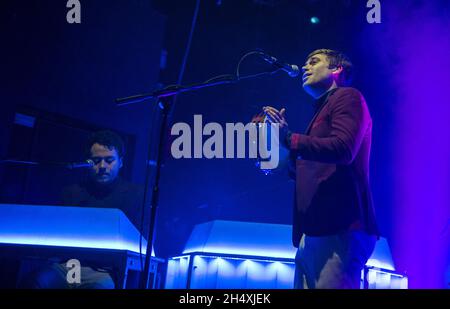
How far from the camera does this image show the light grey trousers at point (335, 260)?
272cm

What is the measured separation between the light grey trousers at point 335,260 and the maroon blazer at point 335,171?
0.06 m

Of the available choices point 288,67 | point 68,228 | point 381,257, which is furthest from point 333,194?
point 68,228

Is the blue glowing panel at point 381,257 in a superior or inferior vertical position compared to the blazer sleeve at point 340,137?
inferior

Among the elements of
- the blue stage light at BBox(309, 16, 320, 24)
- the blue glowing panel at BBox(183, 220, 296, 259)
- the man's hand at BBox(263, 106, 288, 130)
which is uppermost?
the blue stage light at BBox(309, 16, 320, 24)

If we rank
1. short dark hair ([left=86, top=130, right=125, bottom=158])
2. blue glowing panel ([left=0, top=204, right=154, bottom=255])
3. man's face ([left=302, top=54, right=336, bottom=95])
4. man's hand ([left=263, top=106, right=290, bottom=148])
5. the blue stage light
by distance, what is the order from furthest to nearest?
the blue stage light < short dark hair ([left=86, top=130, right=125, bottom=158]) < blue glowing panel ([left=0, top=204, right=154, bottom=255]) < man's face ([left=302, top=54, right=336, bottom=95]) < man's hand ([left=263, top=106, right=290, bottom=148])

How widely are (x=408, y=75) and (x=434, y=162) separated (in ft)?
3.10

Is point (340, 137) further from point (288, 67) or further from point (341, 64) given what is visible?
point (288, 67)

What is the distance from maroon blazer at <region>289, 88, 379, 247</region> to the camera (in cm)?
278

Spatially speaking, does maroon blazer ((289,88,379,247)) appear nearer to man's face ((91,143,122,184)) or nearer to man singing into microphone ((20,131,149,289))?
man singing into microphone ((20,131,149,289))

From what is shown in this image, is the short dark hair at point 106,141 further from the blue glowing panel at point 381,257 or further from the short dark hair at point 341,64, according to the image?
the blue glowing panel at point 381,257

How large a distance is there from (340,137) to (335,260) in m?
0.64

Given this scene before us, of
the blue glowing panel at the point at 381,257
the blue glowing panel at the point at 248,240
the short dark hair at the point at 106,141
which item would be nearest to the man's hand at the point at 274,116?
the blue glowing panel at the point at 248,240

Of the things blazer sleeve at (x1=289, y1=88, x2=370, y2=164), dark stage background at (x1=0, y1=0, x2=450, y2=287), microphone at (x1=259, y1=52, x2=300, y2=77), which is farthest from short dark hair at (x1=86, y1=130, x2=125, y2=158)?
blazer sleeve at (x1=289, y1=88, x2=370, y2=164)
